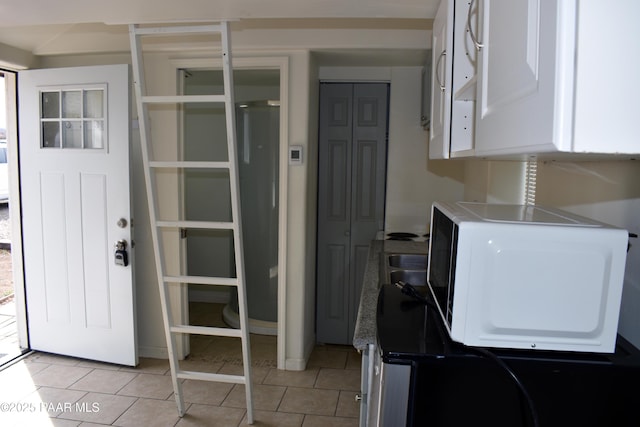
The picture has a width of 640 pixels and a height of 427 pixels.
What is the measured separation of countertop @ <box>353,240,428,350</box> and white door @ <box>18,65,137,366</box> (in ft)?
5.16

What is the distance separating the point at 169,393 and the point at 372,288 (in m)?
1.57

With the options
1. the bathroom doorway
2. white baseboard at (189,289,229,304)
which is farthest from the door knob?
white baseboard at (189,289,229,304)

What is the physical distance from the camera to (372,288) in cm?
188

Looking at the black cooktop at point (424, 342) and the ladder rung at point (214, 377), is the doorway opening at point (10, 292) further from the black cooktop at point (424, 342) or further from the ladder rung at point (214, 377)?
the black cooktop at point (424, 342)

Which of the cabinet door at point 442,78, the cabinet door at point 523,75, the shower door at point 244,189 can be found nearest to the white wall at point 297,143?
the shower door at point 244,189

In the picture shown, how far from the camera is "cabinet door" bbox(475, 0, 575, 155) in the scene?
2.01 feet

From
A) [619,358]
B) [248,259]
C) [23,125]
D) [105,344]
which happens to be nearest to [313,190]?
[248,259]

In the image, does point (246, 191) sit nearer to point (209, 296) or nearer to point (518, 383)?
point (209, 296)

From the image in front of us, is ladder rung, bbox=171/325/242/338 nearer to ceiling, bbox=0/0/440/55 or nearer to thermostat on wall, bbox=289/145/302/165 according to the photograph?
thermostat on wall, bbox=289/145/302/165

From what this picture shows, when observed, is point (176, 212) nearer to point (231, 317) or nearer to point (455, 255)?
point (231, 317)

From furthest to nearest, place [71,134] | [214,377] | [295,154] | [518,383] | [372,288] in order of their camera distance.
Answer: [71,134] → [295,154] → [214,377] → [372,288] → [518,383]

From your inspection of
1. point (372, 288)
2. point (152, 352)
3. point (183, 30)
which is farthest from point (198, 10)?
point (152, 352)

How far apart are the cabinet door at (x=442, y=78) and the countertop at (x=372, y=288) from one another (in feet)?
1.87

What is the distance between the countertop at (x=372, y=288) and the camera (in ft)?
4.66
